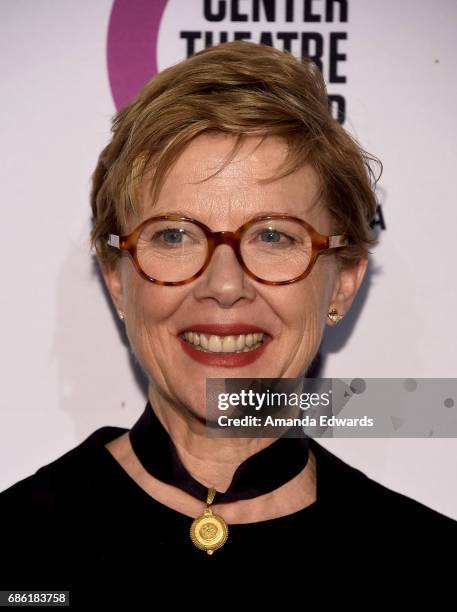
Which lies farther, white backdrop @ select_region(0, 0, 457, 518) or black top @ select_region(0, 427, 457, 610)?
white backdrop @ select_region(0, 0, 457, 518)

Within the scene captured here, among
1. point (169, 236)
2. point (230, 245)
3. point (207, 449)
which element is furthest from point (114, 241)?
point (207, 449)

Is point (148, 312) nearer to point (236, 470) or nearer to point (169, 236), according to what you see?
point (169, 236)

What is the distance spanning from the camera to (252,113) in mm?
1745

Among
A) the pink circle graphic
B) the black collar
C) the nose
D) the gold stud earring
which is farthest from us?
the pink circle graphic

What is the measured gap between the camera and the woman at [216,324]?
1.75 m

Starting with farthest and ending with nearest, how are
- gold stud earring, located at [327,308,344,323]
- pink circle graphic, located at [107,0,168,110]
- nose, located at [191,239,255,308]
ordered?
pink circle graphic, located at [107,0,168,110] < gold stud earring, located at [327,308,344,323] < nose, located at [191,239,255,308]

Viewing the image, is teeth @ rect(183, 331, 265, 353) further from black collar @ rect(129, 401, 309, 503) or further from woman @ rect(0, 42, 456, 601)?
black collar @ rect(129, 401, 309, 503)

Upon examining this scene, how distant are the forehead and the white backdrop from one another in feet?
2.17

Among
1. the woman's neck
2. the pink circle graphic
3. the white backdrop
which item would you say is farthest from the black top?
the pink circle graphic

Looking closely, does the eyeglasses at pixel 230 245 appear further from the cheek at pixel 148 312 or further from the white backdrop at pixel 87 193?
the white backdrop at pixel 87 193

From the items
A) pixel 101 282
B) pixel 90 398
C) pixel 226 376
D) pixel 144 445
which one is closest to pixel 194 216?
pixel 226 376

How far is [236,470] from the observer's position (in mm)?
1889

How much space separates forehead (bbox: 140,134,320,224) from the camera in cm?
175

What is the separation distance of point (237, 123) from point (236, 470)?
0.77 meters
